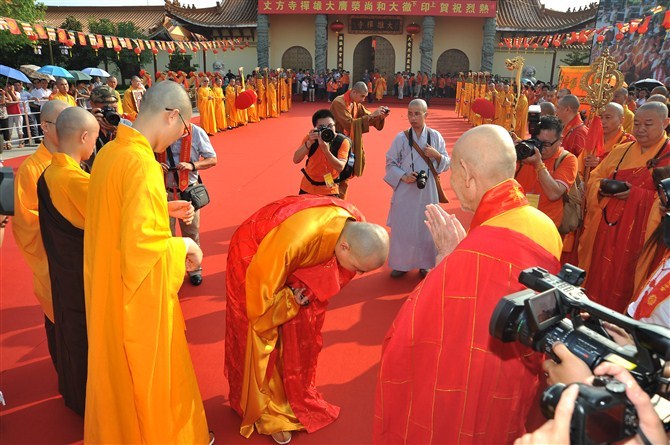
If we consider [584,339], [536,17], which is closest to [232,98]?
[584,339]

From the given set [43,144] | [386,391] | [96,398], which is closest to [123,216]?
[96,398]

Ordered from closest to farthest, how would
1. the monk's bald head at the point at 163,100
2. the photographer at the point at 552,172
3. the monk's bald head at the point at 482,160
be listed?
the monk's bald head at the point at 482,160 → the monk's bald head at the point at 163,100 → the photographer at the point at 552,172

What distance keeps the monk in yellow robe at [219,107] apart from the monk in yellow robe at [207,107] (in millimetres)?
291

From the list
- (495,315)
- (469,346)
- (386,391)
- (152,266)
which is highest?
(495,315)

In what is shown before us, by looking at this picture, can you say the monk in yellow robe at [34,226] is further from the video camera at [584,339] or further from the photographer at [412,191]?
the photographer at [412,191]

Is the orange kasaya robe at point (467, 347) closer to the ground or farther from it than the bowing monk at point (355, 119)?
closer to the ground

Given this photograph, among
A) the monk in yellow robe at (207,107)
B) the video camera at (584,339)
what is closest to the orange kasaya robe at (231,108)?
the monk in yellow robe at (207,107)

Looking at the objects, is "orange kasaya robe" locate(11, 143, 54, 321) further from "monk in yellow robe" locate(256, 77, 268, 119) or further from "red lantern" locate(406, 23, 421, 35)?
"red lantern" locate(406, 23, 421, 35)

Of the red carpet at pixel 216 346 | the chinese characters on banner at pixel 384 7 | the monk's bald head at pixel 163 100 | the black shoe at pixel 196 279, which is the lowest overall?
the red carpet at pixel 216 346

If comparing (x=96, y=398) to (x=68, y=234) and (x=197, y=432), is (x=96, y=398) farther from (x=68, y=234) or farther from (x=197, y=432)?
(x=68, y=234)

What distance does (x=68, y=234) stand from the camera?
2.27 m

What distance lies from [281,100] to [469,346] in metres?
18.4

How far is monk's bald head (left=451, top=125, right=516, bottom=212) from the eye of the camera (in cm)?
168

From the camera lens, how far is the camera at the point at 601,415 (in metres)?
0.84
